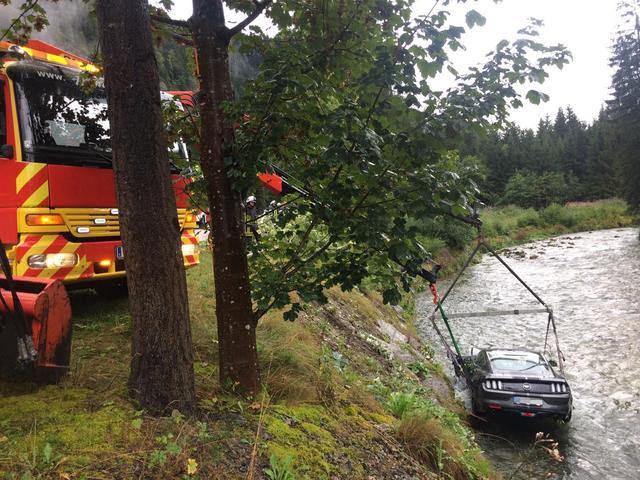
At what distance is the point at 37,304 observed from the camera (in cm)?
361

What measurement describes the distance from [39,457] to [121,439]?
0.49 m

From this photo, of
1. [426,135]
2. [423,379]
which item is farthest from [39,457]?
[423,379]

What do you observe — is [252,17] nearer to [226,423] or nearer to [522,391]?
[226,423]

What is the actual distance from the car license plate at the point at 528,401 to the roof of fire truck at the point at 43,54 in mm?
8993

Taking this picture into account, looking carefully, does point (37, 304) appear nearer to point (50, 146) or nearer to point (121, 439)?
point (121, 439)

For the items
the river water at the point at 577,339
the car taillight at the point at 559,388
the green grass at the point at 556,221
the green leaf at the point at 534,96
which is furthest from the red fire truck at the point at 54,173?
the green grass at the point at 556,221

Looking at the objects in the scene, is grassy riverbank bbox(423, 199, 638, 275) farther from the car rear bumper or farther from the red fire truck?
the red fire truck

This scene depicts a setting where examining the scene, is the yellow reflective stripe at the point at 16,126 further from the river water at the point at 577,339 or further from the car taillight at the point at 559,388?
the car taillight at the point at 559,388

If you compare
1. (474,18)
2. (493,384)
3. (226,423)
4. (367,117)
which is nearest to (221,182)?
(367,117)

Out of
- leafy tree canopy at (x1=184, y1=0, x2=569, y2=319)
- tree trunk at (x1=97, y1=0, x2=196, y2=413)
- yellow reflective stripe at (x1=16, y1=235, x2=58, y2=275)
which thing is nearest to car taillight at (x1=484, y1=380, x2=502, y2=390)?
leafy tree canopy at (x1=184, y1=0, x2=569, y2=319)

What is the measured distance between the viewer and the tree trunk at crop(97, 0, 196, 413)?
3.47m

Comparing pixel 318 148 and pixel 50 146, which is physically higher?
pixel 50 146

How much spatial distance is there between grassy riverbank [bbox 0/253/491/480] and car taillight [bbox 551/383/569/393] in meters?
2.72

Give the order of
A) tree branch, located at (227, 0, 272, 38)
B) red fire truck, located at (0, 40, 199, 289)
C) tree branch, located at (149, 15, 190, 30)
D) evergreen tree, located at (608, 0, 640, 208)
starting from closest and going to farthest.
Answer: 1. tree branch, located at (227, 0, 272, 38)
2. tree branch, located at (149, 15, 190, 30)
3. red fire truck, located at (0, 40, 199, 289)
4. evergreen tree, located at (608, 0, 640, 208)
